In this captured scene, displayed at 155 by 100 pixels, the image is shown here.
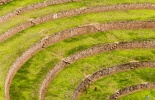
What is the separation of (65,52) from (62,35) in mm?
2438

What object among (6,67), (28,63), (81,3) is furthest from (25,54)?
(81,3)

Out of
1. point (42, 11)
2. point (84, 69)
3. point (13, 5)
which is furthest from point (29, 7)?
point (84, 69)

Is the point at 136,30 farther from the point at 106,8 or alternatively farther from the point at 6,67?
the point at 6,67

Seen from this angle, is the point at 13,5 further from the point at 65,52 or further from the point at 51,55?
the point at 65,52

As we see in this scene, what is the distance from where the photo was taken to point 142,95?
32344 mm

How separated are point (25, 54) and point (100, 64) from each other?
7.72 m

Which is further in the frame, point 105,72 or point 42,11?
point 42,11

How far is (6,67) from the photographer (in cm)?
2891

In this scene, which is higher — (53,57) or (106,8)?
(106,8)

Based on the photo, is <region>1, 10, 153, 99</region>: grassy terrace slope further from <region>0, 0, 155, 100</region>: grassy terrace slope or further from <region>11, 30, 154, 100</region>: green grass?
<region>11, 30, 154, 100</region>: green grass

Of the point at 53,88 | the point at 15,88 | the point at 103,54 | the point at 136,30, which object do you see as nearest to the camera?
the point at 15,88

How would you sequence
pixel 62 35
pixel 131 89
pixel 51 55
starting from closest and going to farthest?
1. pixel 131 89
2. pixel 51 55
3. pixel 62 35

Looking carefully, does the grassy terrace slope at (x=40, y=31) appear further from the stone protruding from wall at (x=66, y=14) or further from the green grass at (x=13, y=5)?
the green grass at (x=13, y=5)

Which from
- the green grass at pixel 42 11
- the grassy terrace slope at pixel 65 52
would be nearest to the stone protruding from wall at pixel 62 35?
the grassy terrace slope at pixel 65 52
